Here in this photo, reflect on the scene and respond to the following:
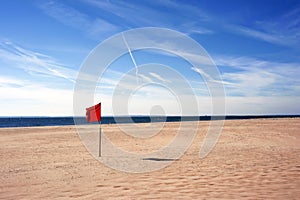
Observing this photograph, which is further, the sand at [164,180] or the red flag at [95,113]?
the red flag at [95,113]

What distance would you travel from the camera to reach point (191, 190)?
8.12 meters

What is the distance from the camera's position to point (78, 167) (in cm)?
1202

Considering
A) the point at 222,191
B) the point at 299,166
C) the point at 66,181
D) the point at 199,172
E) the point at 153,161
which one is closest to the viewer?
the point at 222,191

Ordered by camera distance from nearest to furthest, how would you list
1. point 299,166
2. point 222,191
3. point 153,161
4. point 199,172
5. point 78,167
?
point 222,191, point 199,172, point 299,166, point 78,167, point 153,161

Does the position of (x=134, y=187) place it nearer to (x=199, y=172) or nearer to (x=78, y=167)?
(x=199, y=172)

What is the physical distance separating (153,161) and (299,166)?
613cm

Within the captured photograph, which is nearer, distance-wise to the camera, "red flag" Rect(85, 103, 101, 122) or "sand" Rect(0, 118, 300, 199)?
"sand" Rect(0, 118, 300, 199)

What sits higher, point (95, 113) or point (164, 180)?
point (95, 113)

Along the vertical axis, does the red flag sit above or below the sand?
above

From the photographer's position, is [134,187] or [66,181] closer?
[134,187]

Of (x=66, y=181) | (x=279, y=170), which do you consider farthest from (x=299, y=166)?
(x=66, y=181)

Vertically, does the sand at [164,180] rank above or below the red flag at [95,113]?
below

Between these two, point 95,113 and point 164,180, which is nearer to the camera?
point 164,180

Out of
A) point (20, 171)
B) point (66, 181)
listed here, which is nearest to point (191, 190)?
point (66, 181)
